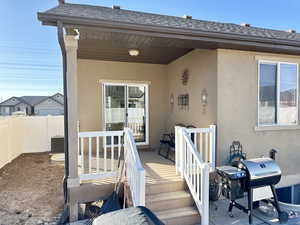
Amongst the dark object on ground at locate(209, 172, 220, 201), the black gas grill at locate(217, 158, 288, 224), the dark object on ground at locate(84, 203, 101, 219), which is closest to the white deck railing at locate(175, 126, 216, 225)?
the dark object on ground at locate(209, 172, 220, 201)

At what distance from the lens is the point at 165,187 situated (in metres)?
3.44

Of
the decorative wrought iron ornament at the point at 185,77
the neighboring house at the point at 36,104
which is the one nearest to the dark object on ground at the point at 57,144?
the decorative wrought iron ornament at the point at 185,77

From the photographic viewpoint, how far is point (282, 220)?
314cm

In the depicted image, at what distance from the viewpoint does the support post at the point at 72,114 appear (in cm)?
323

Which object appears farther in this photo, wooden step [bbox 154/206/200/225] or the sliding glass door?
the sliding glass door

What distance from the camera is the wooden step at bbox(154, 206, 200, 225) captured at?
303 centimetres

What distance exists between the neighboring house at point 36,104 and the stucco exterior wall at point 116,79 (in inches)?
1026

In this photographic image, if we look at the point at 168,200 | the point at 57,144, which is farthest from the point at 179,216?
the point at 57,144

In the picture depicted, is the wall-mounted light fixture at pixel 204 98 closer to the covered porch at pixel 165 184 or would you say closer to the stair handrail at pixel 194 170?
the covered porch at pixel 165 184

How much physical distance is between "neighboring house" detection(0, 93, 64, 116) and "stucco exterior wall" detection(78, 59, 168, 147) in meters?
26.0

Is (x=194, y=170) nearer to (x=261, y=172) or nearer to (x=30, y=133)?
(x=261, y=172)

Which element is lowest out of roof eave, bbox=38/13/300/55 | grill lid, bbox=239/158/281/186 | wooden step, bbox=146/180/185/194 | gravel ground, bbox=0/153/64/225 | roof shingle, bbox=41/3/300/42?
gravel ground, bbox=0/153/64/225

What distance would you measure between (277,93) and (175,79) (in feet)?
9.32

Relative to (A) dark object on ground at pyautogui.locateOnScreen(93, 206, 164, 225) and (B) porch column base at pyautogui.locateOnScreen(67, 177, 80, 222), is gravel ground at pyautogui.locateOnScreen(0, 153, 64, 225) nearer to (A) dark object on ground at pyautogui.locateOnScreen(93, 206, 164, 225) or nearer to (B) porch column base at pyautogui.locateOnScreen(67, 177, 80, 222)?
(B) porch column base at pyautogui.locateOnScreen(67, 177, 80, 222)
